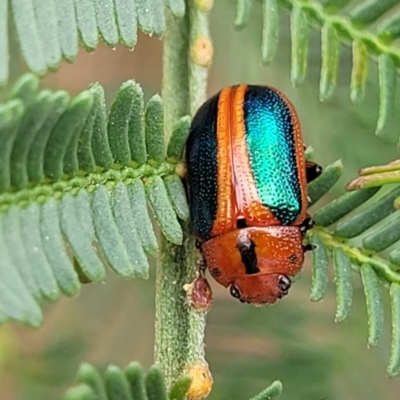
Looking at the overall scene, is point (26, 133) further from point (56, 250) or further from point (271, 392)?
point (271, 392)

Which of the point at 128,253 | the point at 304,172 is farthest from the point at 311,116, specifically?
the point at 128,253

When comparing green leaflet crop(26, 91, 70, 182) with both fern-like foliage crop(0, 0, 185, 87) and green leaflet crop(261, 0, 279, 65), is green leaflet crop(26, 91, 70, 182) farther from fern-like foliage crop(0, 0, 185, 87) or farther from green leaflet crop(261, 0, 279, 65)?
green leaflet crop(261, 0, 279, 65)

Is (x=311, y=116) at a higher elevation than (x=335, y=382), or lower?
higher

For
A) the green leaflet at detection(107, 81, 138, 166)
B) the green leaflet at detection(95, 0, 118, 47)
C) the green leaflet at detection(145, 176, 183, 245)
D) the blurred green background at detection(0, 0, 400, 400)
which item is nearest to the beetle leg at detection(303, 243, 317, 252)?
the green leaflet at detection(145, 176, 183, 245)

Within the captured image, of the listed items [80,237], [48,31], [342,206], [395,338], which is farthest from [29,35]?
[395,338]

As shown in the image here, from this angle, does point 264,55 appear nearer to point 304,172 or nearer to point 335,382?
point 304,172

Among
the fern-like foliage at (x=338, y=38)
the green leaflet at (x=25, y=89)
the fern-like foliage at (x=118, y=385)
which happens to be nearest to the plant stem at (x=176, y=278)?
the fern-like foliage at (x=338, y=38)

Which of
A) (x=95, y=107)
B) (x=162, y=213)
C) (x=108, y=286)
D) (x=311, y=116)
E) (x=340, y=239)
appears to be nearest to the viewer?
(x=95, y=107)

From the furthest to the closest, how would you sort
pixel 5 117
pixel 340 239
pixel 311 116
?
1. pixel 311 116
2. pixel 340 239
3. pixel 5 117
